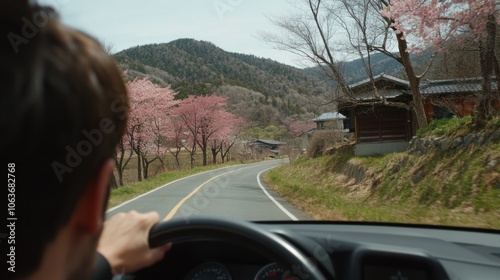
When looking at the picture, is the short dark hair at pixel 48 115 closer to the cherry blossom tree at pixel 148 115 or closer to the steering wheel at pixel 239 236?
the steering wheel at pixel 239 236

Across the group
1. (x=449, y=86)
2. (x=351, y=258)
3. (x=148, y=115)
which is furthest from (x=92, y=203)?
(x=148, y=115)

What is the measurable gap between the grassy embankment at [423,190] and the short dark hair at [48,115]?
5.05 meters

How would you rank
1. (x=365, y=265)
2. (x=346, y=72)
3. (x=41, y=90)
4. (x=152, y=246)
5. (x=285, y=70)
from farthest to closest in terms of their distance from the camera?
(x=285, y=70), (x=346, y=72), (x=365, y=265), (x=152, y=246), (x=41, y=90)

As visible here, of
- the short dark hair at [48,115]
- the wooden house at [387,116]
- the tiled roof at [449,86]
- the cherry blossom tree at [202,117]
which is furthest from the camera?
the cherry blossom tree at [202,117]

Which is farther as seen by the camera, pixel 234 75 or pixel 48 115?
pixel 234 75

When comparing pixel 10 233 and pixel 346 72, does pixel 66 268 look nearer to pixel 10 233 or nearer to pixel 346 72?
pixel 10 233

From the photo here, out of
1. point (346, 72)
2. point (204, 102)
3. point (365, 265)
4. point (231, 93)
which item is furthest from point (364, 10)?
point (231, 93)

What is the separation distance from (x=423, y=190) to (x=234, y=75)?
13772 cm

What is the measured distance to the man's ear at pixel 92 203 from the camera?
0.64 m

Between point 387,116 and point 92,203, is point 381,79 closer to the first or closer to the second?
point 387,116

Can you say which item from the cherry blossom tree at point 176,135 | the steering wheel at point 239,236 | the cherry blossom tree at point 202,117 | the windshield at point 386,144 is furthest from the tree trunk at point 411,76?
the cherry blossom tree at point 202,117

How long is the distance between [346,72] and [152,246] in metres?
18.6

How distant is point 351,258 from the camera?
1853mm

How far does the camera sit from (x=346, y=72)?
18906 mm
